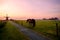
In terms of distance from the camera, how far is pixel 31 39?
12445 millimetres

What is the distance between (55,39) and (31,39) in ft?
8.37

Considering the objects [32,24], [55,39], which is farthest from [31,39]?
[32,24]

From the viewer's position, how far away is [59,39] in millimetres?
12805

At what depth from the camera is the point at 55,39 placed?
1284 cm

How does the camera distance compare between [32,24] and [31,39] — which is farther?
[32,24]

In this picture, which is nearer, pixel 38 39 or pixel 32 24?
pixel 38 39

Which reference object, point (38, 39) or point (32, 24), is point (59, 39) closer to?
point (38, 39)

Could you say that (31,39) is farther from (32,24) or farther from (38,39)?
(32,24)

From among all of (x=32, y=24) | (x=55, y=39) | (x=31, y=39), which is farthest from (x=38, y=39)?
(x=32, y=24)

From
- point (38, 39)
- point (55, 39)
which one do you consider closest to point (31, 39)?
point (38, 39)

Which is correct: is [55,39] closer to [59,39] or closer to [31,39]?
[59,39]

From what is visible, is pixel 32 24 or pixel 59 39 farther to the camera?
pixel 32 24

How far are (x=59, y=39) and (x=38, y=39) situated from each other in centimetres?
228
